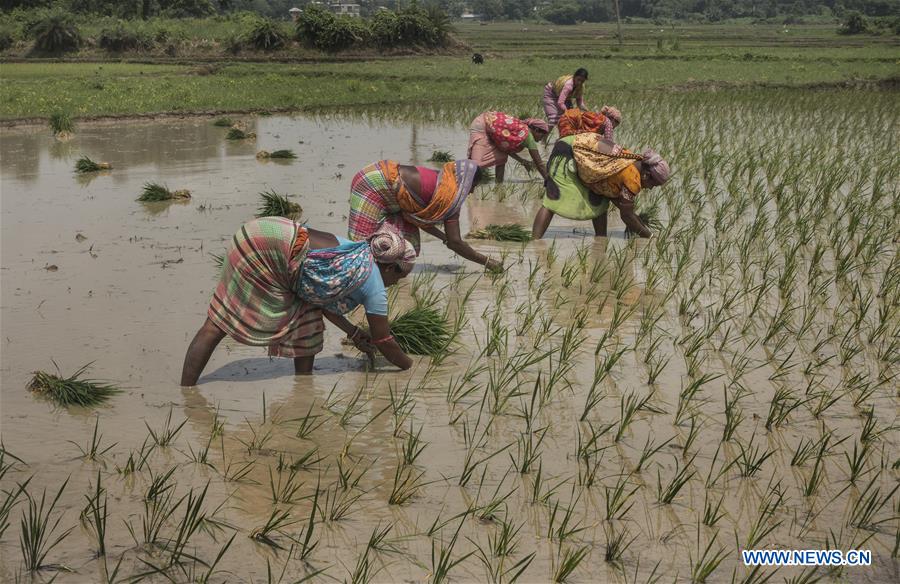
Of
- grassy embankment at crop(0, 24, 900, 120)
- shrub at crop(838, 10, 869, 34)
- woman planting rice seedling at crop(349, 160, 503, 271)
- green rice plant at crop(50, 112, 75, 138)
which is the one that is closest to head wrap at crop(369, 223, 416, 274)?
woman planting rice seedling at crop(349, 160, 503, 271)

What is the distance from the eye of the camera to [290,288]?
4.27m

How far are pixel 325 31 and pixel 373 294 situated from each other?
25.8 metres

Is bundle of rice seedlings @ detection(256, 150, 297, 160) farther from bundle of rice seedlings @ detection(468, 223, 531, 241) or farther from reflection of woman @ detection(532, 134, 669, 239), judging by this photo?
reflection of woman @ detection(532, 134, 669, 239)

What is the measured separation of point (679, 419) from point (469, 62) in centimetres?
2404

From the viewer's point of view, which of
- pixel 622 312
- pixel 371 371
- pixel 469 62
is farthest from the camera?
pixel 469 62

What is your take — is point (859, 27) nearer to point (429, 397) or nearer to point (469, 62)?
point (469, 62)

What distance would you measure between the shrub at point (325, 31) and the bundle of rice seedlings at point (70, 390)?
84.4ft

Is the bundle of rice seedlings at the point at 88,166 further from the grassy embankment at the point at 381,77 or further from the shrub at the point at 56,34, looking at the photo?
the shrub at the point at 56,34

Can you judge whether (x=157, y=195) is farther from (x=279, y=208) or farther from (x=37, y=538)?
(x=37, y=538)

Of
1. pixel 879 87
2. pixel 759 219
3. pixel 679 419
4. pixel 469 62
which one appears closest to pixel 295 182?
pixel 759 219

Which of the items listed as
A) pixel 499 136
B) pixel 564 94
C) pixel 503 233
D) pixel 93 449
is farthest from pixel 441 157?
pixel 93 449

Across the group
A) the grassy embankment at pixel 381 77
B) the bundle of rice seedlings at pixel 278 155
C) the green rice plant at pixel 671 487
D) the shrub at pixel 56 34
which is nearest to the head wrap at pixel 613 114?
the bundle of rice seedlings at pixel 278 155

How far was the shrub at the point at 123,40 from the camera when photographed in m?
28.4

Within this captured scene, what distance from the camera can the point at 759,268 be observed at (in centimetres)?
654
